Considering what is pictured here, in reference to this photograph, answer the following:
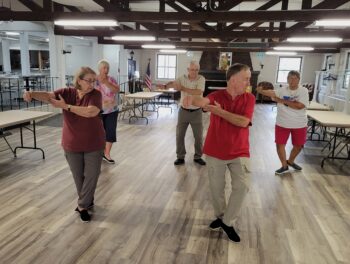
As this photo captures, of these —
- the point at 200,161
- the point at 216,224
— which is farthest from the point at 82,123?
the point at 200,161

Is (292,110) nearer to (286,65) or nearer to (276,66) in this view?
(276,66)

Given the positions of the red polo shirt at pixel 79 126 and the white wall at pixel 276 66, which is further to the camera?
the white wall at pixel 276 66

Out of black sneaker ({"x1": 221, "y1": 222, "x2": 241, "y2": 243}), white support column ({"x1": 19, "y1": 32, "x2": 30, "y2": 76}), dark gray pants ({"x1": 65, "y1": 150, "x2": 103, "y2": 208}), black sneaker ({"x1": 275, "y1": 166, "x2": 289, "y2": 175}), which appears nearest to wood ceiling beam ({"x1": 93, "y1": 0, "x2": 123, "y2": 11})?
dark gray pants ({"x1": 65, "y1": 150, "x2": 103, "y2": 208})

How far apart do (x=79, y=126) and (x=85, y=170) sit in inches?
17.5

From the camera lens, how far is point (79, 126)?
274 centimetres

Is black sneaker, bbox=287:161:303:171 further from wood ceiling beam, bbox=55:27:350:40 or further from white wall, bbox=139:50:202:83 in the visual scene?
white wall, bbox=139:50:202:83

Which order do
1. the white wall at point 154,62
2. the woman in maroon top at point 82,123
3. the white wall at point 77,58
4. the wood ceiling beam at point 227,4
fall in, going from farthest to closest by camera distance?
1. the white wall at point 77,58
2. the white wall at point 154,62
3. the wood ceiling beam at point 227,4
4. the woman in maroon top at point 82,123

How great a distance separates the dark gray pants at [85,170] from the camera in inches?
112

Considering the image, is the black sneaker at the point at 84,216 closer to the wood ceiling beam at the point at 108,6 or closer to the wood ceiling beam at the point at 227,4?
the wood ceiling beam at the point at 108,6

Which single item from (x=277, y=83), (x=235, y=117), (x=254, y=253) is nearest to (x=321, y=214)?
(x=254, y=253)

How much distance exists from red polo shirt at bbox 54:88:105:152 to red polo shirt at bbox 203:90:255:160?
1.07 m

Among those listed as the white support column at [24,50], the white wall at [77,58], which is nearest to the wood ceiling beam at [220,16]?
the white support column at [24,50]

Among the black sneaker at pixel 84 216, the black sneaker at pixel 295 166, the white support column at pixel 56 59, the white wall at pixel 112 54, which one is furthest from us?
the white wall at pixel 112 54

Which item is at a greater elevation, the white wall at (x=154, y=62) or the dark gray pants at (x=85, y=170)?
the white wall at (x=154, y=62)
